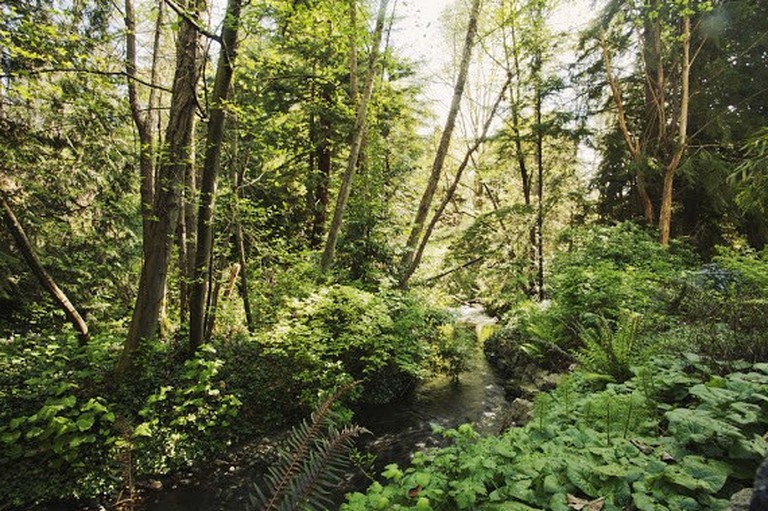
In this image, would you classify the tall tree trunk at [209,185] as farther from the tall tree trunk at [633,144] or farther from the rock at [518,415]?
the tall tree trunk at [633,144]

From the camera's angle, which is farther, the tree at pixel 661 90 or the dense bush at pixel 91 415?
the tree at pixel 661 90

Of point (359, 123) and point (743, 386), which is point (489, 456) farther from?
point (359, 123)

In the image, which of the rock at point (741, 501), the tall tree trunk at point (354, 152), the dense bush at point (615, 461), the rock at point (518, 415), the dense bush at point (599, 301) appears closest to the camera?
the rock at point (741, 501)

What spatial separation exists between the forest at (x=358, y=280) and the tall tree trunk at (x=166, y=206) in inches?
1.4

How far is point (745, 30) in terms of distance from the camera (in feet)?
34.0

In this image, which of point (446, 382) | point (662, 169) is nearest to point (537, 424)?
point (446, 382)

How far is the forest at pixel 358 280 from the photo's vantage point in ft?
8.22

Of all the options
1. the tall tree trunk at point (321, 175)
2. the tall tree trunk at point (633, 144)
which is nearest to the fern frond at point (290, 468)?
the tall tree trunk at point (321, 175)

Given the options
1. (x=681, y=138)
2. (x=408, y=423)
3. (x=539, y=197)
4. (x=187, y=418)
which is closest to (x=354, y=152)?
(x=408, y=423)

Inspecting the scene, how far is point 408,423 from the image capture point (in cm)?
682

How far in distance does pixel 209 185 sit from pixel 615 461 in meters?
5.06

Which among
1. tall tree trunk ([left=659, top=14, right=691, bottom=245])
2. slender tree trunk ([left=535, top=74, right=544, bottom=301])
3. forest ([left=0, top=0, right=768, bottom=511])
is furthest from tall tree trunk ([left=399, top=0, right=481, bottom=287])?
tall tree trunk ([left=659, top=14, right=691, bottom=245])

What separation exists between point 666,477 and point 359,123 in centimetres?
750

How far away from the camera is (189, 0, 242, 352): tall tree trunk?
4.73 metres
